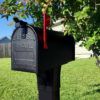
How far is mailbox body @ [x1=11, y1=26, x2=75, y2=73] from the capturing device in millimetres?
3511

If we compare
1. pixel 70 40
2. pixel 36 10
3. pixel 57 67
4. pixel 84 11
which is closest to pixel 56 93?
pixel 57 67

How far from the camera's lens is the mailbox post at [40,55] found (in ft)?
11.6

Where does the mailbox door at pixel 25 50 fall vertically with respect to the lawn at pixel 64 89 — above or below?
above

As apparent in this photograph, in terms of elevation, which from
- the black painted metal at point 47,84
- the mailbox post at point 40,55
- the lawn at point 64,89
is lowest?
the lawn at point 64,89

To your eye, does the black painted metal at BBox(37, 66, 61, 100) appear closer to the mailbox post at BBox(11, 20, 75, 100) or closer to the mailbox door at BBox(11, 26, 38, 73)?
the mailbox post at BBox(11, 20, 75, 100)

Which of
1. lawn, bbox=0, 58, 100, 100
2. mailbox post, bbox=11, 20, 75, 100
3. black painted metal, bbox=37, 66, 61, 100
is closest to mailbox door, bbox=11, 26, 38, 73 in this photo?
mailbox post, bbox=11, 20, 75, 100

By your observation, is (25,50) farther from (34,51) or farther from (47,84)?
(47,84)

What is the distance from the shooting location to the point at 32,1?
461 centimetres

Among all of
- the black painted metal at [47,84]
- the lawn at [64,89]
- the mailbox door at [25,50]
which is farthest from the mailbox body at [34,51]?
the lawn at [64,89]

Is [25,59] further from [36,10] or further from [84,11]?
[36,10]

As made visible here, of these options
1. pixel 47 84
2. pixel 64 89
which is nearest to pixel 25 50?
pixel 47 84

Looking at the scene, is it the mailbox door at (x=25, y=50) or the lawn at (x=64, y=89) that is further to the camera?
the lawn at (x=64, y=89)

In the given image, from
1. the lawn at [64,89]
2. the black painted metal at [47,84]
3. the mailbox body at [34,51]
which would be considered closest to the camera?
the mailbox body at [34,51]

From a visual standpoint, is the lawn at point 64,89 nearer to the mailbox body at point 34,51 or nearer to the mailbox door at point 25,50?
the mailbox body at point 34,51
